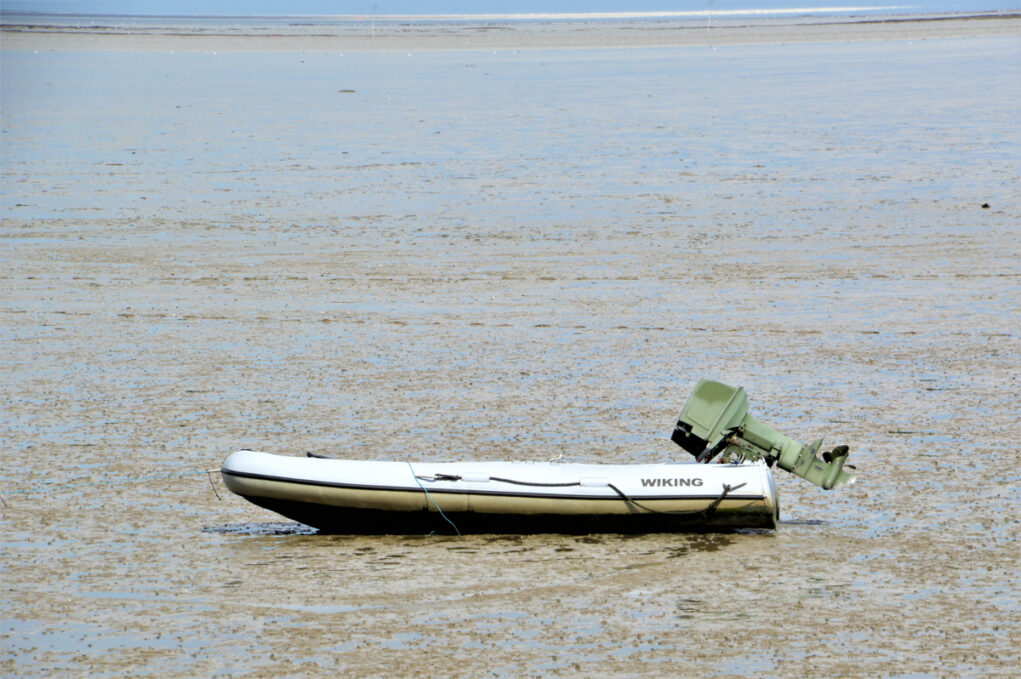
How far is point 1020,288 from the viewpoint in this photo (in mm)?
15117

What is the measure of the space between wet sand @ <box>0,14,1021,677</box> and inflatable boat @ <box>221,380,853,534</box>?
0.42 feet

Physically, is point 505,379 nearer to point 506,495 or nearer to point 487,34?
point 506,495

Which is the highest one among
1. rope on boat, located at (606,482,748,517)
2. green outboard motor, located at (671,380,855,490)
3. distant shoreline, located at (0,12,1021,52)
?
distant shoreline, located at (0,12,1021,52)

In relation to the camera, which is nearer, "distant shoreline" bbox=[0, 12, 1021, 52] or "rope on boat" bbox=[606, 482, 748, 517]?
"rope on boat" bbox=[606, 482, 748, 517]

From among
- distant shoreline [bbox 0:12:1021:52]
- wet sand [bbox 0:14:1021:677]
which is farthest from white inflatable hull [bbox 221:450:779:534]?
distant shoreline [bbox 0:12:1021:52]

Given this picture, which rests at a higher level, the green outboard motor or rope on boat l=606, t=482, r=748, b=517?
the green outboard motor

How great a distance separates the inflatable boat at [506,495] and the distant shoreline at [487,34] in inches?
2579

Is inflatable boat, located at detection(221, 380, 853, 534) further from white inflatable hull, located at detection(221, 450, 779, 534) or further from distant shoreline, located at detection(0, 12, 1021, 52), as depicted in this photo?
distant shoreline, located at detection(0, 12, 1021, 52)

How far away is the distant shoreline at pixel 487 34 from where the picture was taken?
76.8 meters

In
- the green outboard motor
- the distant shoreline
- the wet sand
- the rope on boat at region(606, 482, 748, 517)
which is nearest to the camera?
the wet sand

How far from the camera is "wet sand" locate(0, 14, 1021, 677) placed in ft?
23.8

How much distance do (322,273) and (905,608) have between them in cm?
1029

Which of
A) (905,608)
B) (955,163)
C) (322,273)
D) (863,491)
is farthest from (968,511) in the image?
(955,163)

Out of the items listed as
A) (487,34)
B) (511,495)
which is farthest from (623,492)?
(487,34)
